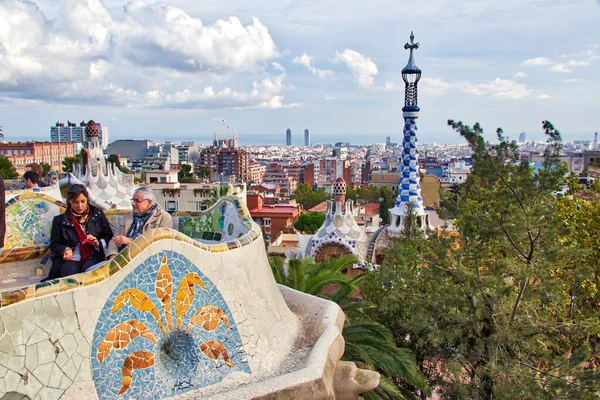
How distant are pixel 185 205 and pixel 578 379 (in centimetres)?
2490

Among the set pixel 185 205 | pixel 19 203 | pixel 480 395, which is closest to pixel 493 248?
pixel 480 395

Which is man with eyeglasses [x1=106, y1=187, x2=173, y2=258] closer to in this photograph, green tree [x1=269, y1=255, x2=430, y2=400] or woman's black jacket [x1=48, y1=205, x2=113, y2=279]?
woman's black jacket [x1=48, y1=205, x2=113, y2=279]

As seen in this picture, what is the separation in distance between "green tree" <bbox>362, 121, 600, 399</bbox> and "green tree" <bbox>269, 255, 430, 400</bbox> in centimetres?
39

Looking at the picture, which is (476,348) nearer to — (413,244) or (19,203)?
(413,244)

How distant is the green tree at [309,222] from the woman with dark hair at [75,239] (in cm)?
2825

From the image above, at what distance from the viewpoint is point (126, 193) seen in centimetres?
1848

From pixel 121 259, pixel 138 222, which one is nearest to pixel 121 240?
pixel 138 222

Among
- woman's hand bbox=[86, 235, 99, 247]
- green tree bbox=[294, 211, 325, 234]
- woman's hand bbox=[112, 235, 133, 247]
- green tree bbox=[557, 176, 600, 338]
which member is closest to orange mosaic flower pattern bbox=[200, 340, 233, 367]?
woman's hand bbox=[112, 235, 133, 247]

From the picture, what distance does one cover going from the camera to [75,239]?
15.6 ft

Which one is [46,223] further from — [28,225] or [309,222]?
[309,222]

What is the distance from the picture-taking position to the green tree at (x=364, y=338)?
22.9 ft

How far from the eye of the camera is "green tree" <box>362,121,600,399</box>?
6.51 meters

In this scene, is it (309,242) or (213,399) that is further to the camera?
(309,242)

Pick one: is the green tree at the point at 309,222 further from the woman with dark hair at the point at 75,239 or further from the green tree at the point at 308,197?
the woman with dark hair at the point at 75,239
